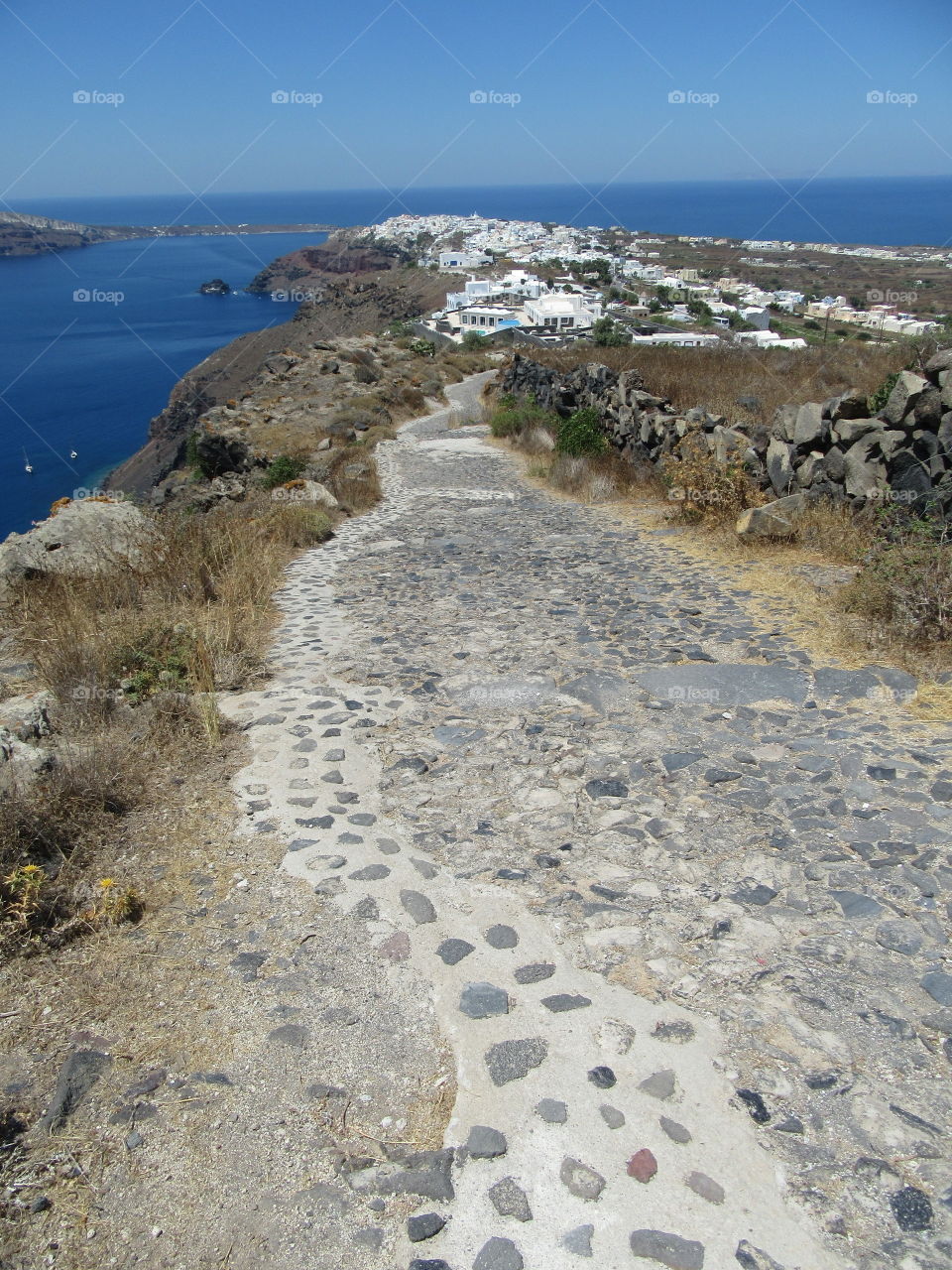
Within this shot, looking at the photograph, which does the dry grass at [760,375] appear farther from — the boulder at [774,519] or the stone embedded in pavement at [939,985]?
the stone embedded in pavement at [939,985]

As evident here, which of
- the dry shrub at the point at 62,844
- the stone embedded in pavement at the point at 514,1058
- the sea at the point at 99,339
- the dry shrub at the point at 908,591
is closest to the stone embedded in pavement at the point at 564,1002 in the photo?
the stone embedded in pavement at the point at 514,1058

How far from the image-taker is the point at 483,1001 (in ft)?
9.67

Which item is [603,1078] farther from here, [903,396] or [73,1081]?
[903,396]

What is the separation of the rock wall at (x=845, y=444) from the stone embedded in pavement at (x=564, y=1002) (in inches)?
239

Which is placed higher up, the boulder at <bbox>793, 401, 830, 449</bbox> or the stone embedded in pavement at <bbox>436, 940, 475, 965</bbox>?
the boulder at <bbox>793, 401, 830, 449</bbox>

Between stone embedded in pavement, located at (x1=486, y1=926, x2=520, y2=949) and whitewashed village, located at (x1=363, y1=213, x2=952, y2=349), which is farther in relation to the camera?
whitewashed village, located at (x1=363, y1=213, x2=952, y2=349)

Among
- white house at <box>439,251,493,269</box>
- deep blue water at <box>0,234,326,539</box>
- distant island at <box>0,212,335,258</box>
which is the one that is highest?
distant island at <box>0,212,335,258</box>

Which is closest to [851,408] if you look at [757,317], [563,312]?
[757,317]

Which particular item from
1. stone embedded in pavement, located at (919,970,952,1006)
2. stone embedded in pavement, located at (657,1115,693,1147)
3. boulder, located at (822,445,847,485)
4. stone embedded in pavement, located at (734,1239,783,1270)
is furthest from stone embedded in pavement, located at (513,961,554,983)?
boulder, located at (822,445,847,485)

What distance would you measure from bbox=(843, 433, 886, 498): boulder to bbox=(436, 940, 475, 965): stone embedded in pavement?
6.77 meters

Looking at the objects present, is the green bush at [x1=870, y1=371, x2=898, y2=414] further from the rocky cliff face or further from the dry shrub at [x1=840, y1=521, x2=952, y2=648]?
the rocky cliff face

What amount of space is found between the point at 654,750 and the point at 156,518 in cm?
666

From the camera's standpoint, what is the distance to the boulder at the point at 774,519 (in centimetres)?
841

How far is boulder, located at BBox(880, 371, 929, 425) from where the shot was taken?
24.9 feet
